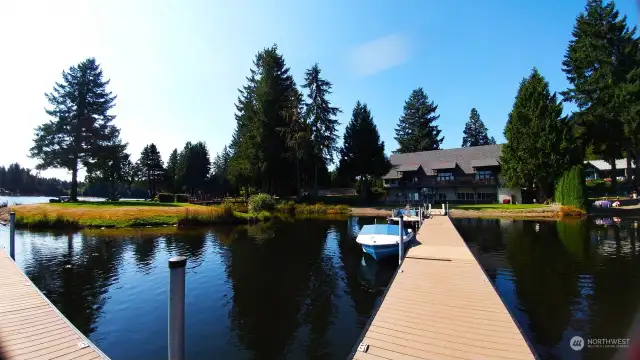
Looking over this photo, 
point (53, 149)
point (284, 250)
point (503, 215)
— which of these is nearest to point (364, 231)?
point (284, 250)

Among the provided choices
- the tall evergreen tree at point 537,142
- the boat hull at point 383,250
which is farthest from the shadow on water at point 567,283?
the tall evergreen tree at point 537,142

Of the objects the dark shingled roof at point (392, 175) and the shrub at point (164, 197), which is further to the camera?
the dark shingled roof at point (392, 175)

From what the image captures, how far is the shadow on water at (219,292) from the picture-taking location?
9172 mm

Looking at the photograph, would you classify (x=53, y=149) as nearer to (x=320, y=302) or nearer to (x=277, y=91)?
(x=277, y=91)

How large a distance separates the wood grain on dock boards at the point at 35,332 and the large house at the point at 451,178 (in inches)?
2290

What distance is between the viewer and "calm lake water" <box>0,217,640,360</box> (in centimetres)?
925

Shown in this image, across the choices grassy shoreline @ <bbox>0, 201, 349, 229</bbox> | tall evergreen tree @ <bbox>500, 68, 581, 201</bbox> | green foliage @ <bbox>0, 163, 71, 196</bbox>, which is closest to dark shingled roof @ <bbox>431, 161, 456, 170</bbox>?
tall evergreen tree @ <bbox>500, 68, 581, 201</bbox>

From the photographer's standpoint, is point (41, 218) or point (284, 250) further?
point (41, 218)

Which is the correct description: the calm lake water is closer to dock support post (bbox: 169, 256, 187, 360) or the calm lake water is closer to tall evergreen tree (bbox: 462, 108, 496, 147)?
dock support post (bbox: 169, 256, 187, 360)

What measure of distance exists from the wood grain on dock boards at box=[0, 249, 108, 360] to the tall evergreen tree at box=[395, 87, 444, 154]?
296 ft

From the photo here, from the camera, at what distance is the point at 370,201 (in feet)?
212

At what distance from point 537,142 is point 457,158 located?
Answer: 54.4ft

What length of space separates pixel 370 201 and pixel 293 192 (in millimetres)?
16499

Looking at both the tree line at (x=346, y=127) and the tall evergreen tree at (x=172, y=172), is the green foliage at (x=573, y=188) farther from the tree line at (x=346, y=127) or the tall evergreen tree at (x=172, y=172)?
the tall evergreen tree at (x=172, y=172)
